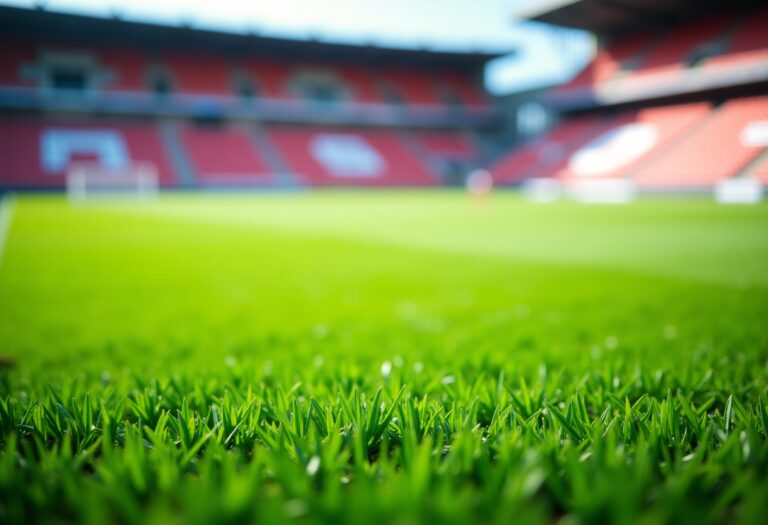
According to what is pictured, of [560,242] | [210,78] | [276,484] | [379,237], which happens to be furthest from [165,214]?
[210,78]

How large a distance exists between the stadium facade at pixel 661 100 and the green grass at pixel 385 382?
18329mm

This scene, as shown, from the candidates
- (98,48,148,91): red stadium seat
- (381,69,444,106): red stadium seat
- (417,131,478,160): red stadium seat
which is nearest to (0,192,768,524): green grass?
(98,48,148,91): red stadium seat

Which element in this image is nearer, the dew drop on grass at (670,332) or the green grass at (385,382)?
the green grass at (385,382)

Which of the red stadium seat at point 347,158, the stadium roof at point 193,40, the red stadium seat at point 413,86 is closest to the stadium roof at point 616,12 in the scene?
the stadium roof at point 193,40

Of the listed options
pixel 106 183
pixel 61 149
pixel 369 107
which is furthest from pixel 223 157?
pixel 369 107

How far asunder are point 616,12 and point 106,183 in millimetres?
30286

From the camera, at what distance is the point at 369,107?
3884 cm

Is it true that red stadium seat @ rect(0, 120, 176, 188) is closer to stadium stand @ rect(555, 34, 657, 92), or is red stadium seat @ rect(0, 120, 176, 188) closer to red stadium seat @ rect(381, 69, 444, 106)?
red stadium seat @ rect(381, 69, 444, 106)

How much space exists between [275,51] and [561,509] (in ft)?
135

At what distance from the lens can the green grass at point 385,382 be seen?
755mm

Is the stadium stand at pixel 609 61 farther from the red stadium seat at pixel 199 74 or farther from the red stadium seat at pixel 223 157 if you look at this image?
the red stadium seat at pixel 199 74

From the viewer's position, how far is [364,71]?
135 feet

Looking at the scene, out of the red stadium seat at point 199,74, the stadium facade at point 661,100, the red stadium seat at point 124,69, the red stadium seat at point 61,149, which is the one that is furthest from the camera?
the red stadium seat at point 199,74

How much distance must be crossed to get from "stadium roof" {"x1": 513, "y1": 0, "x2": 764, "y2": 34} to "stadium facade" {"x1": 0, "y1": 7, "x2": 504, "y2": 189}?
1025cm
